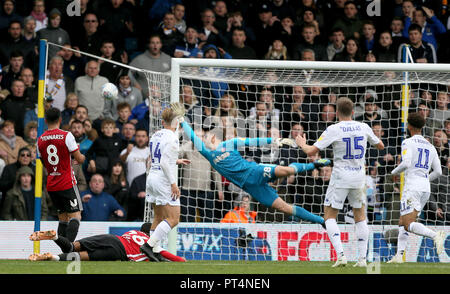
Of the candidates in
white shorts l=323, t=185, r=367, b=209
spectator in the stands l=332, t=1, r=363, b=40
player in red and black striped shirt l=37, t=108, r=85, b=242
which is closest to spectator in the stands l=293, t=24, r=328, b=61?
spectator in the stands l=332, t=1, r=363, b=40

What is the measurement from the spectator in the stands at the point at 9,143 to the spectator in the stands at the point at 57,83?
3.16 ft

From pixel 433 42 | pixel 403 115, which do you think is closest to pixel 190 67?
pixel 403 115

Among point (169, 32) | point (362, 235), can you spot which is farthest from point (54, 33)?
point (362, 235)

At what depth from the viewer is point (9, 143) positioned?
14.2 meters

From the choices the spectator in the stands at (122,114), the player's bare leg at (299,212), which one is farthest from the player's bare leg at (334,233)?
the spectator in the stands at (122,114)

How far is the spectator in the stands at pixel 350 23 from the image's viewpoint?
1695cm

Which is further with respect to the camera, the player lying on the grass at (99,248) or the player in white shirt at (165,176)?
the player in white shirt at (165,176)

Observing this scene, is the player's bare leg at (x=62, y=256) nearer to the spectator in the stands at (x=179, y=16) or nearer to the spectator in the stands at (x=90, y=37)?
the spectator in the stands at (x=90, y=37)

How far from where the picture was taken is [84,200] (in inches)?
542

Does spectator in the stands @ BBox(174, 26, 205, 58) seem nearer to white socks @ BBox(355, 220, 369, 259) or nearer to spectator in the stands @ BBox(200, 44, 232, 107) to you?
spectator in the stands @ BBox(200, 44, 232, 107)

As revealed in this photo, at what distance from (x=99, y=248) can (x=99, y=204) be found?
335 cm

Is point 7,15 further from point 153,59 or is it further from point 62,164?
point 62,164

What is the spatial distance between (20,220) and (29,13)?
488cm

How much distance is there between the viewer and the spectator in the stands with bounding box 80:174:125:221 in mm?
13602
